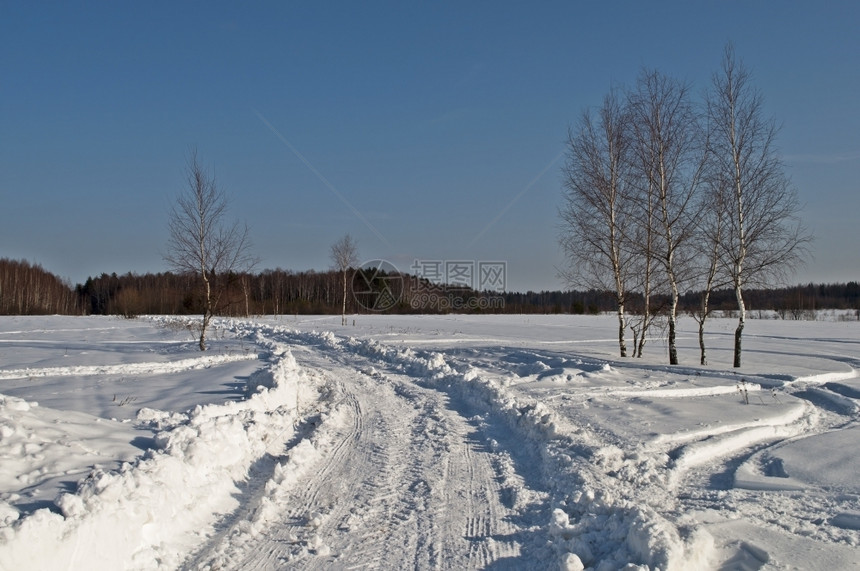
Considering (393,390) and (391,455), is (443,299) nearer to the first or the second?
(393,390)

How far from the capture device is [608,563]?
378cm

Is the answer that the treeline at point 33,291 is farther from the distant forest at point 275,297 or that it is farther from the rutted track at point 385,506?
the rutted track at point 385,506

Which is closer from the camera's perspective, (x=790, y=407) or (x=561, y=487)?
(x=561, y=487)

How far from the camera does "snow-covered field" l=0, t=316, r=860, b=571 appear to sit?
398 cm

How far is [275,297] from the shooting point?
7256 centimetres

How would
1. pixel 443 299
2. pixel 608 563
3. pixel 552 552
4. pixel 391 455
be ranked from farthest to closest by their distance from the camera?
pixel 443 299 → pixel 391 455 → pixel 552 552 → pixel 608 563

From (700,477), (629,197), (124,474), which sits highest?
(629,197)

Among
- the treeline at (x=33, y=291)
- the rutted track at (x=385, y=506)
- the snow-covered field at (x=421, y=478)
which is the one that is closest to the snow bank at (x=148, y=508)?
the snow-covered field at (x=421, y=478)

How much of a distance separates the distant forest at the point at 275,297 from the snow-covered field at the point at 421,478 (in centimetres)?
4926

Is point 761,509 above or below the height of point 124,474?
below

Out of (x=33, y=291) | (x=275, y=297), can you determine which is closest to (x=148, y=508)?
(x=275, y=297)

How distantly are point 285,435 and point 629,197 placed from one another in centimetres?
1327

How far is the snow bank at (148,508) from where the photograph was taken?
3557 millimetres

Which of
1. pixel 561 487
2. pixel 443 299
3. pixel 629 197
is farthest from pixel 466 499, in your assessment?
pixel 443 299
